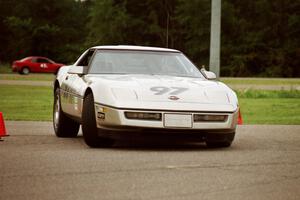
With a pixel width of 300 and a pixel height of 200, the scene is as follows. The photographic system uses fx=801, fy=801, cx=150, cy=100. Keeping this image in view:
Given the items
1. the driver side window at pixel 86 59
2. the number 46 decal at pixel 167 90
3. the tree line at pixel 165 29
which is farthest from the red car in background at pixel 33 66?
the number 46 decal at pixel 167 90

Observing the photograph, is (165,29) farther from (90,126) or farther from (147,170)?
(147,170)

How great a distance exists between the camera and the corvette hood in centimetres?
951

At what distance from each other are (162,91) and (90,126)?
0.97 m

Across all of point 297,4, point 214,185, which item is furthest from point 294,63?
point 214,185

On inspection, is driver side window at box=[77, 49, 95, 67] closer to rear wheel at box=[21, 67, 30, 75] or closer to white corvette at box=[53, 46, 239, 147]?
white corvette at box=[53, 46, 239, 147]

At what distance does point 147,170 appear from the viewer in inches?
301

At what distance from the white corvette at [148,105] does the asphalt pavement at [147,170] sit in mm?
218

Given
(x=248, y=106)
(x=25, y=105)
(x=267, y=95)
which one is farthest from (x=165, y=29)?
(x=25, y=105)

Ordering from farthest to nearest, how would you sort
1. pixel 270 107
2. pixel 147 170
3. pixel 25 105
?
pixel 270 107
pixel 25 105
pixel 147 170

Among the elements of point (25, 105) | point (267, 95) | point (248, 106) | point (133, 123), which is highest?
point (133, 123)

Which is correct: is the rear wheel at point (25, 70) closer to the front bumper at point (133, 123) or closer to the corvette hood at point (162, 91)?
the corvette hood at point (162, 91)

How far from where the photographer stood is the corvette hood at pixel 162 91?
31.2 ft

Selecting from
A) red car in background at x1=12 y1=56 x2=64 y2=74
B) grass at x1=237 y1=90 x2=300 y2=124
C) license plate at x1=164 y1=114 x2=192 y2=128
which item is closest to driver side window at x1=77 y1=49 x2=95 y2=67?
license plate at x1=164 y1=114 x2=192 y2=128

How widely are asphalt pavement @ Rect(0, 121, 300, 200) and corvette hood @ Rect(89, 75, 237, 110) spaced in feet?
1.98
